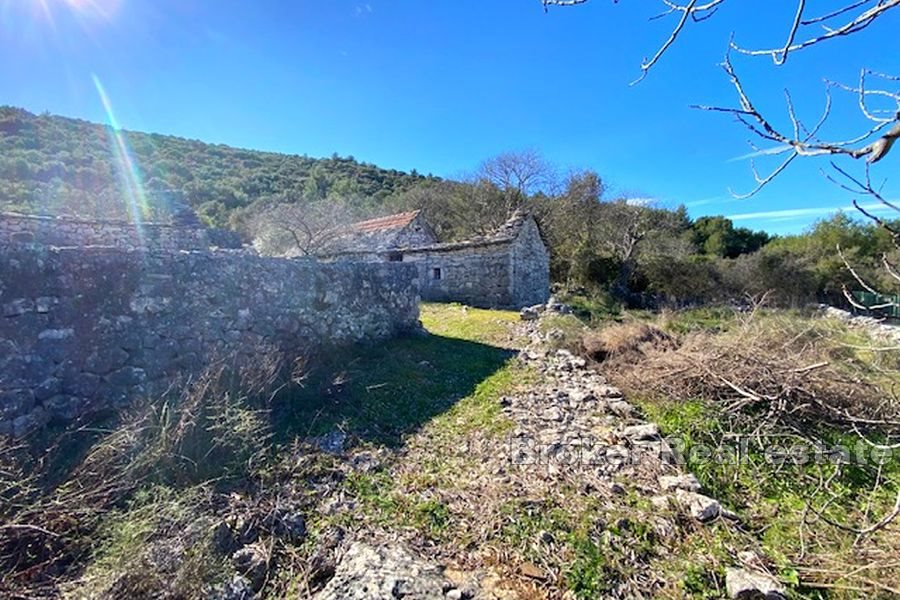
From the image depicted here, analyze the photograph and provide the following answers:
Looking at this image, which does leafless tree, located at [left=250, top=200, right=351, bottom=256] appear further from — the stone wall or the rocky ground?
the rocky ground

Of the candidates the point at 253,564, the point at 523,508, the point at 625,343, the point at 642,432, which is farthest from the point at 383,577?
the point at 625,343

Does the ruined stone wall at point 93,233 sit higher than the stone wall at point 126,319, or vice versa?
the ruined stone wall at point 93,233

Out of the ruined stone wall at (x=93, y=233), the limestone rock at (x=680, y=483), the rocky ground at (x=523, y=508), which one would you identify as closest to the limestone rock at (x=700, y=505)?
the rocky ground at (x=523, y=508)

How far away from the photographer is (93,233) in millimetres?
11234

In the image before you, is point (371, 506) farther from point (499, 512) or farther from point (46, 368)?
point (46, 368)

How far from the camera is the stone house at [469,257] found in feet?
47.1

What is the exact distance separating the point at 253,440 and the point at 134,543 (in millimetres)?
1363

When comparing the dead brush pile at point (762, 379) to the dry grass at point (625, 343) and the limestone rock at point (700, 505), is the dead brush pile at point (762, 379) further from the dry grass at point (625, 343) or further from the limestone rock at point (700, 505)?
the limestone rock at point (700, 505)

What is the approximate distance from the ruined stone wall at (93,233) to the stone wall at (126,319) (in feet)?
16.5

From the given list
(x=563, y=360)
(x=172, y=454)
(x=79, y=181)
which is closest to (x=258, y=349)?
(x=172, y=454)

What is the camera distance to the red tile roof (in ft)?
57.1

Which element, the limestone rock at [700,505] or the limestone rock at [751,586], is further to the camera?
the limestone rock at [700,505]

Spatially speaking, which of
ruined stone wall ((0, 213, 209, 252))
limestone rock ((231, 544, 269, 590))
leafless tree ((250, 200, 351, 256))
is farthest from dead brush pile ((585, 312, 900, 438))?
leafless tree ((250, 200, 351, 256))

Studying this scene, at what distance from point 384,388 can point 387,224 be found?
13499mm
